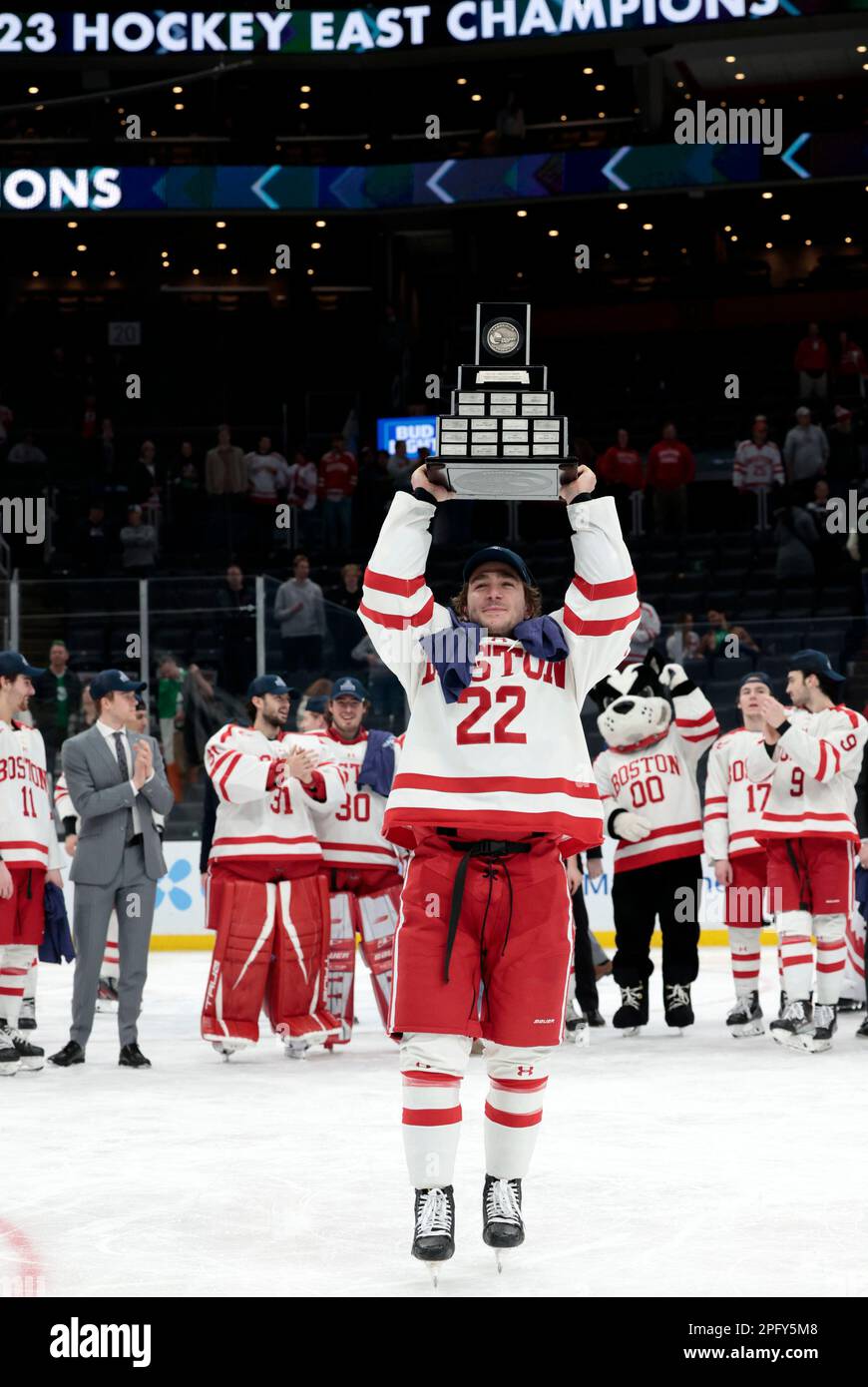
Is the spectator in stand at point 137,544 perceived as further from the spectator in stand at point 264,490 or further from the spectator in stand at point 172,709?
the spectator in stand at point 172,709

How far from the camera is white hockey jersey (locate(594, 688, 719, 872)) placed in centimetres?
774

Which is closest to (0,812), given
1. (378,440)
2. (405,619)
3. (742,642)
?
(405,619)

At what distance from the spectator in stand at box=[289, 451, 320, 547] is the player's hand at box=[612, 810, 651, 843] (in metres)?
10.6

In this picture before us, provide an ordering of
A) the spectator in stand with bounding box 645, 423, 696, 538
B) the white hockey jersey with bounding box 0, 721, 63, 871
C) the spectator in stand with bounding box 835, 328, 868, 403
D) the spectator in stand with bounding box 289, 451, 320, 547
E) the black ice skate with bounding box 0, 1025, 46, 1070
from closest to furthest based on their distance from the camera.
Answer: the white hockey jersey with bounding box 0, 721, 63, 871 → the black ice skate with bounding box 0, 1025, 46, 1070 → the spectator in stand with bounding box 645, 423, 696, 538 → the spectator in stand with bounding box 289, 451, 320, 547 → the spectator in stand with bounding box 835, 328, 868, 403

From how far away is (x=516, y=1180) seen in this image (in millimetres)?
3725

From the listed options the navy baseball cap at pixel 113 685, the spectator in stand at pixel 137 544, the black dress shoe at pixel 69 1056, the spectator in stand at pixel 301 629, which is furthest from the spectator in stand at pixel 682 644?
the spectator in stand at pixel 137 544

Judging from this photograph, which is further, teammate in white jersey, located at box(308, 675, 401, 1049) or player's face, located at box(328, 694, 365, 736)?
player's face, located at box(328, 694, 365, 736)

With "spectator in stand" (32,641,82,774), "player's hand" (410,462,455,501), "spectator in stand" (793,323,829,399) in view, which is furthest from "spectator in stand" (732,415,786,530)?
"player's hand" (410,462,455,501)

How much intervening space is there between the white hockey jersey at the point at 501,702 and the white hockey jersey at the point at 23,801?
3.23 m

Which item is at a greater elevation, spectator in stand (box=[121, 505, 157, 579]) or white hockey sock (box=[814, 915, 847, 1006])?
spectator in stand (box=[121, 505, 157, 579])

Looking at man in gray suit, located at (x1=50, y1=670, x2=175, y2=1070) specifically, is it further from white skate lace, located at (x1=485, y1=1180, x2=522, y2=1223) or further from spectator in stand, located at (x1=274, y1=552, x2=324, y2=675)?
spectator in stand, located at (x1=274, y1=552, x2=324, y2=675)

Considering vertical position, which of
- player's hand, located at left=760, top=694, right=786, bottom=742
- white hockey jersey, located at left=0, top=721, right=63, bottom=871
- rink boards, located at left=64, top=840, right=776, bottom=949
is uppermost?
player's hand, located at left=760, top=694, right=786, bottom=742

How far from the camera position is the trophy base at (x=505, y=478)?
3.77m

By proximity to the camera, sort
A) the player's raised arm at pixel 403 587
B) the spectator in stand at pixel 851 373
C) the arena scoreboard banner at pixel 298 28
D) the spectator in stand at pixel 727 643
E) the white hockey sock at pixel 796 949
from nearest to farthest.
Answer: the player's raised arm at pixel 403 587, the white hockey sock at pixel 796 949, the spectator in stand at pixel 727 643, the spectator in stand at pixel 851 373, the arena scoreboard banner at pixel 298 28
